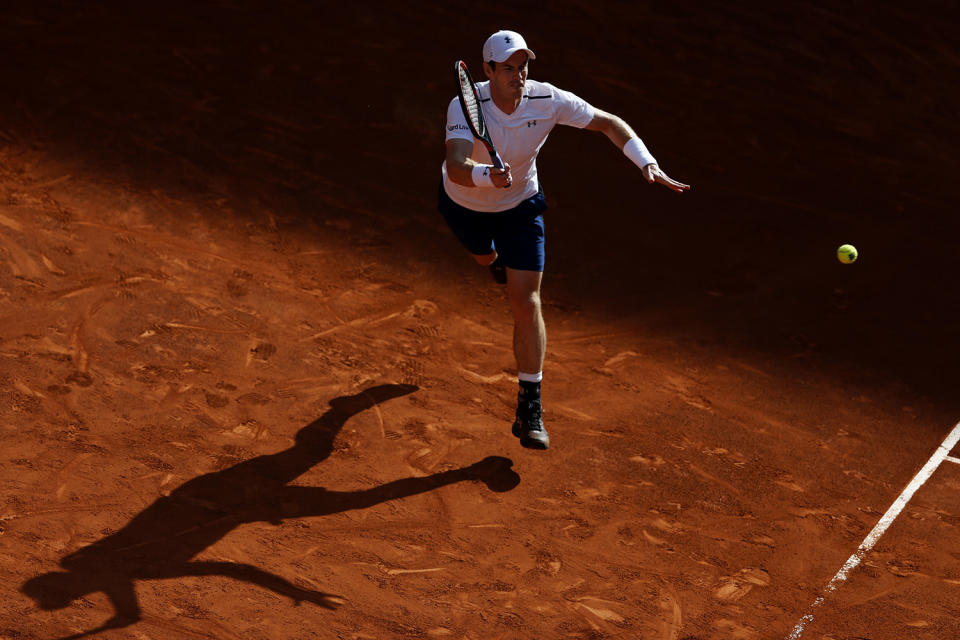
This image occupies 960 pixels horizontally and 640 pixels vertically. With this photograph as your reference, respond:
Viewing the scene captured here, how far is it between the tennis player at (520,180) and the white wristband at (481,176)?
0.48 feet

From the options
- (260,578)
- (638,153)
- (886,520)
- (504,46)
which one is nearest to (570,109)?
(638,153)

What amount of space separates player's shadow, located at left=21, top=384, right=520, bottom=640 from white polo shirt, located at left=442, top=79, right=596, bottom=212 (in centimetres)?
133

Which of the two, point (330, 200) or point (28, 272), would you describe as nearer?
point (28, 272)

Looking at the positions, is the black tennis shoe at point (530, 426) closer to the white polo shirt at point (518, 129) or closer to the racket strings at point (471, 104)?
the white polo shirt at point (518, 129)

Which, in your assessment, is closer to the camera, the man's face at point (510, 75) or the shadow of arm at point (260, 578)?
the shadow of arm at point (260, 578)

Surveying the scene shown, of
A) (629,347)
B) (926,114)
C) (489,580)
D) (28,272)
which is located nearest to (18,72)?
(28,272)

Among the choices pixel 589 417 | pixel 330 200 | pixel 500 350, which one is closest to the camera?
pixel 589 417

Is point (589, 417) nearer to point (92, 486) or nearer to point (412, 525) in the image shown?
point (412, 525)

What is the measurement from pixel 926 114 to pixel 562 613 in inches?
282

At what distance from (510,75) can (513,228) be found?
787mm

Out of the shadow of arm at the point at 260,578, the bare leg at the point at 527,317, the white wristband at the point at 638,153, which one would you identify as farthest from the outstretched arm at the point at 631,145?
the shadow of arm at the point at 260,578

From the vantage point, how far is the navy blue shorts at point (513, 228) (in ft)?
17.8

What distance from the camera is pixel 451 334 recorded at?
6730mm

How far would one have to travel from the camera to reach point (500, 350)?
6.63 m
